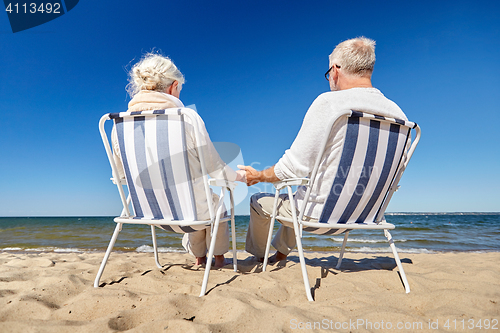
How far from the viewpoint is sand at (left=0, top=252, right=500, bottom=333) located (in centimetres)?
127

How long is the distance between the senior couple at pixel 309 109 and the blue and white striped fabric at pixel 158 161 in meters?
0.10

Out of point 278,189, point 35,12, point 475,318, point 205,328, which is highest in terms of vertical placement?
point 35,12

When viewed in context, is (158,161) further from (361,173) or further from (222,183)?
(361,173)

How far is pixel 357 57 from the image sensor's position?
2070 mm

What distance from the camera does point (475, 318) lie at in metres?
1.38

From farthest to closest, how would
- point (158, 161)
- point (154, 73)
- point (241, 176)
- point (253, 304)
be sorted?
point (154, 73), point (241, 176), point (158, 161), point (253, 304)

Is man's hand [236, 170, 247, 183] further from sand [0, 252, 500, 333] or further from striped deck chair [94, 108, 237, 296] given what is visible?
sand [0, 252, 500, 333]

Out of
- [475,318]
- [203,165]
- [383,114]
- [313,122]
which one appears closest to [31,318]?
[203,165]

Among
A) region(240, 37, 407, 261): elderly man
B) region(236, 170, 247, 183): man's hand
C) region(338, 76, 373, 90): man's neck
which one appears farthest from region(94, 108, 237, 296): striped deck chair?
region(338, 76, 373, 90): man's neck

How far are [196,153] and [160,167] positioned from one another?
0.28 meters

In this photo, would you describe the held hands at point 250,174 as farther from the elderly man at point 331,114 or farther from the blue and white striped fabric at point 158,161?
the blue and white striped fabric at point 158,161

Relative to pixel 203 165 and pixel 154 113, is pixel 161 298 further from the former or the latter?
pixel 154 113

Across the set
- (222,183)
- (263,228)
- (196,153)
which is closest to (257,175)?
(222,183)

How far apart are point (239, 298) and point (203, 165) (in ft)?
2.90
